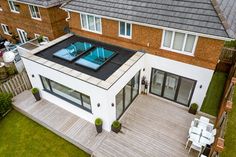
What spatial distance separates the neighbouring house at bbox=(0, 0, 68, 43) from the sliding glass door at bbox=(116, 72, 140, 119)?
31.2ft

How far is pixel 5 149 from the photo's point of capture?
34.9 feet

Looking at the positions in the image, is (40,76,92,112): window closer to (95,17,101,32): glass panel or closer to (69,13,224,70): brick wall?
(69,13,224,70): brick wall

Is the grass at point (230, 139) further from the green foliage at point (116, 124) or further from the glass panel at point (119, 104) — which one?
the glass panel at point (119, 104)

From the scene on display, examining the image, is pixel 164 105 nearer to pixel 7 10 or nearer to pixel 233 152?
pixel 233 152

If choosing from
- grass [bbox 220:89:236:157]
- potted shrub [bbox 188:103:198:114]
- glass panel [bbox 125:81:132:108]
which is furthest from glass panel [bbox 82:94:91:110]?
grass [bbox 220:89:236:157]

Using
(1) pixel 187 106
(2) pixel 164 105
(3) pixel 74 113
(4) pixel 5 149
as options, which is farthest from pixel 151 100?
(4) pixel 5 149

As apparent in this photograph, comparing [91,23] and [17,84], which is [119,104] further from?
[17,84]

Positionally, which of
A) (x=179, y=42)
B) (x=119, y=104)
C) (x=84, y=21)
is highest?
(x=84, y=21)

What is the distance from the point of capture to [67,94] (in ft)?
38.4

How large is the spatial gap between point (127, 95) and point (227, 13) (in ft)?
24.7

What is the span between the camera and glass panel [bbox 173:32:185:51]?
10.1 m

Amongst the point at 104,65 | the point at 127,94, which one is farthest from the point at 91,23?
the point at 127,94

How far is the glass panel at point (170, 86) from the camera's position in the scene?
1166cm

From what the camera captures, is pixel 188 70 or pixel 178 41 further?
pixel 188 70
